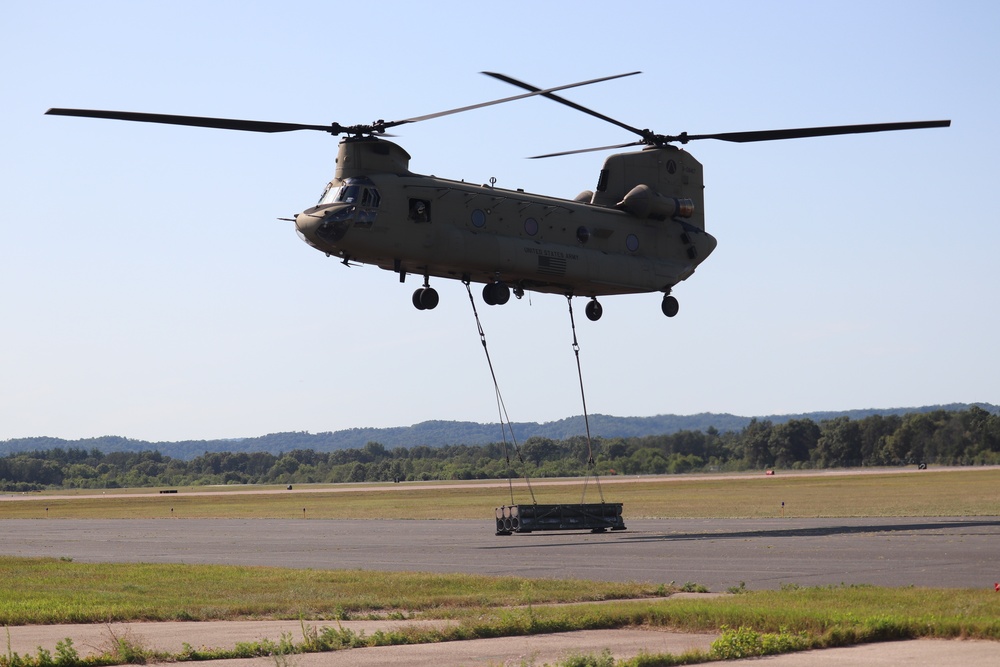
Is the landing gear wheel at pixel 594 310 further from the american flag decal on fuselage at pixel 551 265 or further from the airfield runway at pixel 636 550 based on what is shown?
the airfield runway at pixel 636 550

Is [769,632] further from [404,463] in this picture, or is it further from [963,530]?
[404,463]

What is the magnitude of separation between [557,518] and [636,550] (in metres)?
8.13

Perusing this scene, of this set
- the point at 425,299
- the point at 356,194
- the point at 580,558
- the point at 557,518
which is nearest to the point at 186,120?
the point at 356,194

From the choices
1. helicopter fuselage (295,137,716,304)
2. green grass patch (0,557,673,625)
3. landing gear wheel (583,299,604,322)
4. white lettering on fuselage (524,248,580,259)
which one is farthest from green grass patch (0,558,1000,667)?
landing gear wheel (583,299,604,322)

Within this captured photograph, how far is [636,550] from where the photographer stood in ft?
101

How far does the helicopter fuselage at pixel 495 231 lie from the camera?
32.1m

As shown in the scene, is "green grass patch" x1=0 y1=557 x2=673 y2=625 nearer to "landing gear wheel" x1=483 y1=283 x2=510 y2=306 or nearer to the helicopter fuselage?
the helicopter fuselage

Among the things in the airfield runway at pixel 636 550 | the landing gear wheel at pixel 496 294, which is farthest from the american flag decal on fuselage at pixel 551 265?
the airfield runway at pixel 636 550

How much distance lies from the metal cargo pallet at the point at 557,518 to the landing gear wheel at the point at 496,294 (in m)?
6.80

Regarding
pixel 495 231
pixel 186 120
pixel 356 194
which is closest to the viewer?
pixel 186 120

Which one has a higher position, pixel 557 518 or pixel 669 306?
pixel 669 306

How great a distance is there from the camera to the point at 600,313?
128 feet

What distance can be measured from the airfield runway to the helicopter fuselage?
7856mm

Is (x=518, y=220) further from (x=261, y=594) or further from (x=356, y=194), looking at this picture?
(x=261, y=594)
